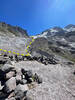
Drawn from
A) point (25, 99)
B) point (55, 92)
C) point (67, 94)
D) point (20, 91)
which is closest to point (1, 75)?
point (20, 91)

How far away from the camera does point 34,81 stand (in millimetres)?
7141

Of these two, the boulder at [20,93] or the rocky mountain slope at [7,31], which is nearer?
the boulder at [20,93]

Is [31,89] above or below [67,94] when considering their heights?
above

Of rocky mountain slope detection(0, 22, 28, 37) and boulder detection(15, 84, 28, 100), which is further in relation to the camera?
rocky mountain slope detection(0, 22, 28, 37)

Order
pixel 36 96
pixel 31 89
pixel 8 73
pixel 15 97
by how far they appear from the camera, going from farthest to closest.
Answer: pixel 8 73 → pixel 31 89 → pixel 36 96 → pixel 15 97

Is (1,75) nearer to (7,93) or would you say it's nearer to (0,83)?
(0,83)

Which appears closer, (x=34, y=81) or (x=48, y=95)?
(x=48, y=95)

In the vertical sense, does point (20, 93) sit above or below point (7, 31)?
below

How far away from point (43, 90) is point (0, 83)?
389cm

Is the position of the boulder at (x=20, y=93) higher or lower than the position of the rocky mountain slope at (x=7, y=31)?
lower

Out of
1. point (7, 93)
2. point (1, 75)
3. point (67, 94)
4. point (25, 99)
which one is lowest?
point (67, 94)

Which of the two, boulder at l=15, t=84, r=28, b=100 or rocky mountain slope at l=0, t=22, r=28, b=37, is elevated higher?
rocky mountain slope at l=0, t=22, r=28, b=37

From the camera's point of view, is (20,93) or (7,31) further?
(7,31)

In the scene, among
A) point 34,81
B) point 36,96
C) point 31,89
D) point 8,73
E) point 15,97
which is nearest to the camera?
point 15,97
